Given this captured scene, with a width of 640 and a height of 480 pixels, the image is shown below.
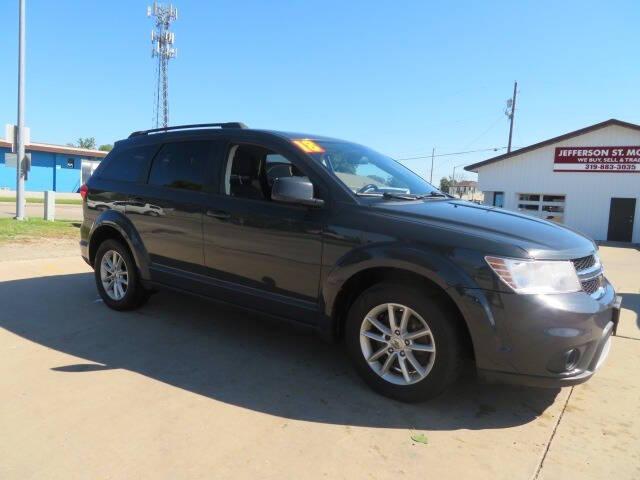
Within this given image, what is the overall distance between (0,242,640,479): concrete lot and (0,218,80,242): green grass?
23.7ft

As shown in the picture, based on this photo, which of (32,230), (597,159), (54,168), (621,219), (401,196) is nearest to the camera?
(401,196)

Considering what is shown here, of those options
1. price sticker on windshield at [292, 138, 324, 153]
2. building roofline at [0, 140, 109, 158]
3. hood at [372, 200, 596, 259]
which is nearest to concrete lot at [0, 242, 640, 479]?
hood at [372, 200, 596, 259]

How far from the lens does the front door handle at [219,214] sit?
4.20 metres

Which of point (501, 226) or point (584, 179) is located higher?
point (584, 179)

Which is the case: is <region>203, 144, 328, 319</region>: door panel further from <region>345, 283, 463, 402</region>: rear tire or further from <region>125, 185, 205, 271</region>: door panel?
<region>345, 283, 463, 402</region>: rear tire

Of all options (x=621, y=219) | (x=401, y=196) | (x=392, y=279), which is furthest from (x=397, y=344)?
(x=621, y=219)

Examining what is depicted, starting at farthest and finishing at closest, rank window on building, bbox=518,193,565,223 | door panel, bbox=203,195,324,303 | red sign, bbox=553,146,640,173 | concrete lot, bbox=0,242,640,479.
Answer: window on building, bbox=518,193,565,223, red sign, bbox=553,146,640,173, door panel, bbox=203,195,324,303, concrete lot, bbox=0,242,640,479

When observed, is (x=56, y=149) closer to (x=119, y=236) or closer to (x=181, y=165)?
(x=119, y=236)

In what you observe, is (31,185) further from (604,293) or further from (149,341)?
(604,293)

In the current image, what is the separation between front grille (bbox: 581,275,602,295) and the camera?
10.4ft

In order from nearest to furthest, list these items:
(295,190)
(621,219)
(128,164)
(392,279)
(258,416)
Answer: (258,416) < (392,279) < (295,190) < (128,164) < (621,219)

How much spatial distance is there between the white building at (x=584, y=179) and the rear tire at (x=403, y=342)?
2157 centimetres

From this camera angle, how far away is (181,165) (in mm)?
4746

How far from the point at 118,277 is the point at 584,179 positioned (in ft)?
79.7
